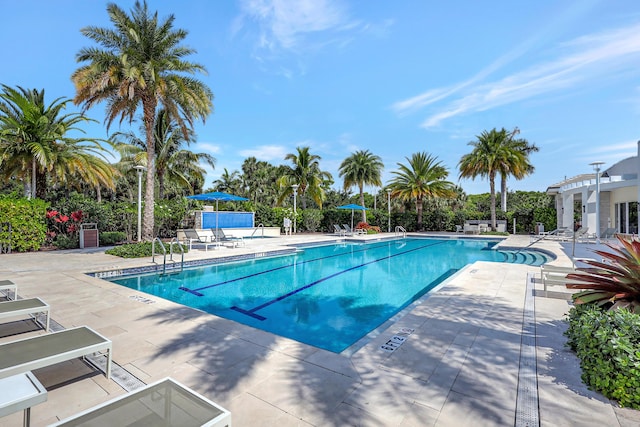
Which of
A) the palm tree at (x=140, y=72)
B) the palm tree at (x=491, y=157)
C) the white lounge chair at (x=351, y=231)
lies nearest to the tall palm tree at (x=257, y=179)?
the white lounge chair at (x=351, y=231)

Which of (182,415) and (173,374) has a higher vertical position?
(182,415)

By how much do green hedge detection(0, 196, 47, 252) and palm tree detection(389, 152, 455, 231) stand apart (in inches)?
899

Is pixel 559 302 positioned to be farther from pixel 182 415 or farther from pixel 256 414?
pixel 182 415

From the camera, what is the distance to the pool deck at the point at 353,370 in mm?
2432

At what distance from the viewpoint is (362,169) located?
25.9 m

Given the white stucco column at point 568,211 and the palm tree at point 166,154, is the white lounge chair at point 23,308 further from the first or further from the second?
the white stucco column at point 568,211

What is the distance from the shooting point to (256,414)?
2426 mm

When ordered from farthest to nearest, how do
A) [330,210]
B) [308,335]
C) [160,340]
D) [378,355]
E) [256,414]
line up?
[330,210], [308,335], [160,340], [378,355], [256,414]

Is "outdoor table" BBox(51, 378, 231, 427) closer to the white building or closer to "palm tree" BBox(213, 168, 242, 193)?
the white building

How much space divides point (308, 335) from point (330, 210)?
855 inches

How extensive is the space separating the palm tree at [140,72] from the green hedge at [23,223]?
4.17 m

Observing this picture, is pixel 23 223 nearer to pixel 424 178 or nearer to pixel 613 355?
pixel 613 355

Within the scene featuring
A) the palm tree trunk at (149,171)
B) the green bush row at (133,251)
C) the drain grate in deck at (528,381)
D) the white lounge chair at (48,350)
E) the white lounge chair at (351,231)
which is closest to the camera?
the drain grate in deck at (528,381)

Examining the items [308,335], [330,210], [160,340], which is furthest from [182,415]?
[330,210]
